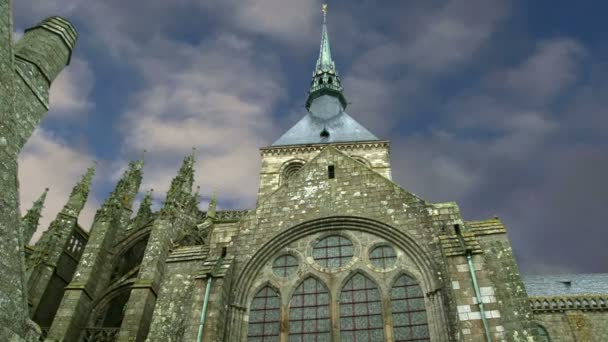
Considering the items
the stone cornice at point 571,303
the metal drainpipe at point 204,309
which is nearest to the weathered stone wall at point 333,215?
the metal drainpipe at point 204,309

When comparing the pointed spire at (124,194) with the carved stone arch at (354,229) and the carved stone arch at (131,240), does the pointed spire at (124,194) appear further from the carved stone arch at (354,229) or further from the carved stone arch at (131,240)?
the carved stone arch at (354,229)

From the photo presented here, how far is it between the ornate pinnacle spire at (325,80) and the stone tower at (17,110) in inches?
941

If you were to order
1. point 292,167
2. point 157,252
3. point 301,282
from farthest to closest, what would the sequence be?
point 292,167 → point 157,252 → point 301,282

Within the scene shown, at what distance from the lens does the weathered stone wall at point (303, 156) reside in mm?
25453

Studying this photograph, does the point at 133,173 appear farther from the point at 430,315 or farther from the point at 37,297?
the point at 430,315

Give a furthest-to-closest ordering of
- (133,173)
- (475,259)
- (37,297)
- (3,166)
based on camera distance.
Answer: (133,173) < (37,297) < (475,259) < (3,166)

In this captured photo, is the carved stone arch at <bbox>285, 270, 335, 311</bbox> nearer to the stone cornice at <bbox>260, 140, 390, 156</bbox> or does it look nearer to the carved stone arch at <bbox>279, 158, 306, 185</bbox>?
the carved stone arch at <bbox>279, 158, 306, 185</bbox>

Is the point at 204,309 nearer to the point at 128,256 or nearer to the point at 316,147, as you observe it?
the point at 128,256

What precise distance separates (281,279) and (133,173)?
9919 mm

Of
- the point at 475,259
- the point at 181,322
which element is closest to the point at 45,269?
the point at 181,322

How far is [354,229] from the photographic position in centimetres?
1070

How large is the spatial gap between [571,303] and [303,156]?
14232 millimetres

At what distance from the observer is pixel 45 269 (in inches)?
545

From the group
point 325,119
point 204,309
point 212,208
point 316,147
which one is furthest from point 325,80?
point 204,309
